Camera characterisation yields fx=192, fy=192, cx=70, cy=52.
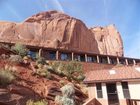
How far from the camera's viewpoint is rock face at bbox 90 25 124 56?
61.0 m

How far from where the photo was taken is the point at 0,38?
149ft

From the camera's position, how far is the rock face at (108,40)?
200 ft

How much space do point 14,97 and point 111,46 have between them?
51.6 meters

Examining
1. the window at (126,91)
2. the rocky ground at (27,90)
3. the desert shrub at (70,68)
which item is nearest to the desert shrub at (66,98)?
the rocky ground at (27,90)

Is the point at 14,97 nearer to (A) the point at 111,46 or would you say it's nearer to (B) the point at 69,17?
(B) the point at 69,17

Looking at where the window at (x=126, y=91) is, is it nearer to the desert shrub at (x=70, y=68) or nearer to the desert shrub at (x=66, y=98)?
the desert shrub at (x=66, y=98)

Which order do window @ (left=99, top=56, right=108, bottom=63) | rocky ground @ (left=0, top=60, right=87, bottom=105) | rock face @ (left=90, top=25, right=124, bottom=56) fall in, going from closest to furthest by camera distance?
rocky ground @ (left=0, top=60, right=87, bottom=105) → window @ (left=99, top=56, right=108, bottom=63) → rock face @ (left=90, top=25, right=124, bottom=56)

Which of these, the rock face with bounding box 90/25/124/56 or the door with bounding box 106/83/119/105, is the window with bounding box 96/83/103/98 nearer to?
the door with bounding box 106/83/119/105

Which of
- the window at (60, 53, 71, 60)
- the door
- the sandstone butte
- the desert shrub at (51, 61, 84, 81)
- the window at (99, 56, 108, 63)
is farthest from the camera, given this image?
the sandstone butte

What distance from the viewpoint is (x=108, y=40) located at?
64.1m

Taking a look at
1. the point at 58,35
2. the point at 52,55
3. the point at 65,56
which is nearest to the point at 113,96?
the point at 52,55

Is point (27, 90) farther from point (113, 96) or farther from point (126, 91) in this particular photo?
point (126, 91)

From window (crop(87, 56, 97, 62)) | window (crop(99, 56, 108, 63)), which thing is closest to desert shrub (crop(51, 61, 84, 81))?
window (crop(87, 56, 97, 62))

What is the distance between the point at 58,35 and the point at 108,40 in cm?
2064
